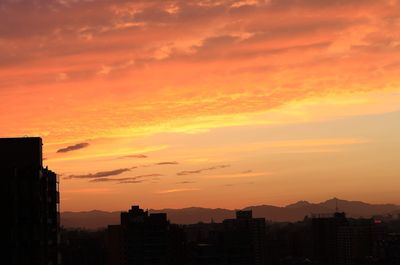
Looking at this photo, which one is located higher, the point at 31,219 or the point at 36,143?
the point at 36,143

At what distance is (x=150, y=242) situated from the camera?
15200 centimetres

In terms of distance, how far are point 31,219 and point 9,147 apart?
19.3 ft

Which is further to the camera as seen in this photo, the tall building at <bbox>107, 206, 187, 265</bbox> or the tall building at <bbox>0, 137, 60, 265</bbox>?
the tall building at <bbox>107, 206, 187, 265</bbox>

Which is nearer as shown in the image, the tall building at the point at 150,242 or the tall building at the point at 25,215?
the tall building at the point at 25,215

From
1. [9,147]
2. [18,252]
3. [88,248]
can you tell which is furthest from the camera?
[88,248]

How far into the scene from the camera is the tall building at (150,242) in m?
151

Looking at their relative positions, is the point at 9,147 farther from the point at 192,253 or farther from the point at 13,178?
the point at 192,253

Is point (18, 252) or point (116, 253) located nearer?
point (18, 252)

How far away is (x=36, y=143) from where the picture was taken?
5719 cm

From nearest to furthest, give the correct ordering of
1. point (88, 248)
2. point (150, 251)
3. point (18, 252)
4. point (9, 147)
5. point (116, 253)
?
1. point (18, 252)
2. point (9, 147)
3. point (150, 251)
4. point (116, 253)
5. point (88, 248)

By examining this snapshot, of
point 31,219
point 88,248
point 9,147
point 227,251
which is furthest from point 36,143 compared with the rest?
point 88,248

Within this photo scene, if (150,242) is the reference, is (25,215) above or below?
above

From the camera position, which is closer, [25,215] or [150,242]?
[25,215]

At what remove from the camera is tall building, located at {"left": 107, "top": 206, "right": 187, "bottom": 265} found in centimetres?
15112
